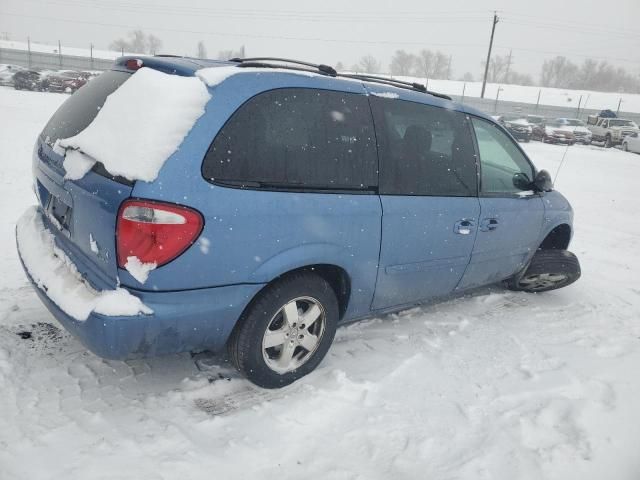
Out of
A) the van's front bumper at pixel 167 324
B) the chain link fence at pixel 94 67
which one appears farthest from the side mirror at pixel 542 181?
the chain link fence at pixel 94 67

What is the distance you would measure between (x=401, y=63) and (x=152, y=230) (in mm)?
105258

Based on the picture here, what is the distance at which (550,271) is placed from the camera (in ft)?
14.6

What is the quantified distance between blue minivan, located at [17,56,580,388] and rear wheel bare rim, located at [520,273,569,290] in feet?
4.02

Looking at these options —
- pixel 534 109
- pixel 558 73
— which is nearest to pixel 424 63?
pixel 558 73

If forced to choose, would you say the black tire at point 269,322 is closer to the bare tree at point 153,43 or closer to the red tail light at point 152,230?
the red tail light at point 152,230

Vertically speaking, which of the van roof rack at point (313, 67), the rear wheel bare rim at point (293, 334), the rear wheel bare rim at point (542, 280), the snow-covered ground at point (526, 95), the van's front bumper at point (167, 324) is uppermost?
the snow-covered ground at point (526, 95)

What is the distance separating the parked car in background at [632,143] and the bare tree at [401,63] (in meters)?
79.8

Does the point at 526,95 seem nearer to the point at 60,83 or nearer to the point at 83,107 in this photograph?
the point at 60,83

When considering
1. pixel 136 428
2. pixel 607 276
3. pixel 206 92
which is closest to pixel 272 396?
pixel 136 428

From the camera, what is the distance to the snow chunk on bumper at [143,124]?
2.18m

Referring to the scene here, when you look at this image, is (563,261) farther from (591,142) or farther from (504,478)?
(591,142)

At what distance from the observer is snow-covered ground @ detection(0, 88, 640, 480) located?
2.26m

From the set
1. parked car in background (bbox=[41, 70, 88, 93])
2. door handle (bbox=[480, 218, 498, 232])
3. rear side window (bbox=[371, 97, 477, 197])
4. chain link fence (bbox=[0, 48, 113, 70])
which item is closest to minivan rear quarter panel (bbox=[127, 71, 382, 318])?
rear side window (bbox=[371, 97, 477, 197])

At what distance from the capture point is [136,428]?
7.87 feet
